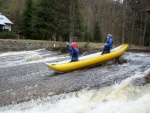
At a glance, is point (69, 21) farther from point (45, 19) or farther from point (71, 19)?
point (45, 19)

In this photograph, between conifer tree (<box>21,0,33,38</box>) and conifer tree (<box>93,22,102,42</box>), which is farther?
conifer tree (<box>93,22,102,42</box>)

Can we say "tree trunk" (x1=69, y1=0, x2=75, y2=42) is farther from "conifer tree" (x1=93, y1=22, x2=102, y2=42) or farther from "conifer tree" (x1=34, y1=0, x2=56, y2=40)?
"conifer tree" (x1=93, y1=22, x2=102, y2=42)

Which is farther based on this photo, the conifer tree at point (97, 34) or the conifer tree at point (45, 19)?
the conifer tree at point (97, 34)

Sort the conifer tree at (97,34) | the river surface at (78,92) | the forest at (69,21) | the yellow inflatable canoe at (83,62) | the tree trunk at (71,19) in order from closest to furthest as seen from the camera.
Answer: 1. the river surface at (78,92)
2. the yellow inflatable canoe at (83,62)
3. the tree trunk at (71,19)
4. the forest at (69,21)
5. the conifer tree at (97,34)

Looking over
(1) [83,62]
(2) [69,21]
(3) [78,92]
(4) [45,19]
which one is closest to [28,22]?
(4) [45,19]

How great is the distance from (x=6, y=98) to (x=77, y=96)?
2671mm

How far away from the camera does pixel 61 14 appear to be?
35.9m

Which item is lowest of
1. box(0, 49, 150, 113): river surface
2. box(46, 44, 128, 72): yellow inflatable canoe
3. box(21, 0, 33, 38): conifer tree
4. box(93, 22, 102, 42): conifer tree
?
box(0, 49, 150, 113): river surface

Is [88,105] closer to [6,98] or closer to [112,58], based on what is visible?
[6,98]

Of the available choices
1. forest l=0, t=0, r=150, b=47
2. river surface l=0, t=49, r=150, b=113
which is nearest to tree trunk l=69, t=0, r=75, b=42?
forest l=0, t=0, r=150, b=47

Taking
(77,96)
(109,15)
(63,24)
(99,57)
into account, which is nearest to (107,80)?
(77,96)

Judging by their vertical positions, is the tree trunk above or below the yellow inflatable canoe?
above

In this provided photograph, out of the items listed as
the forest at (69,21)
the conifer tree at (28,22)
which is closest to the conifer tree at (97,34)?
the forest at (69,21)

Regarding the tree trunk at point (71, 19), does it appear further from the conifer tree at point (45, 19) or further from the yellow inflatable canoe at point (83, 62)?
the yellow inflatable canoe at point (83, 62)
